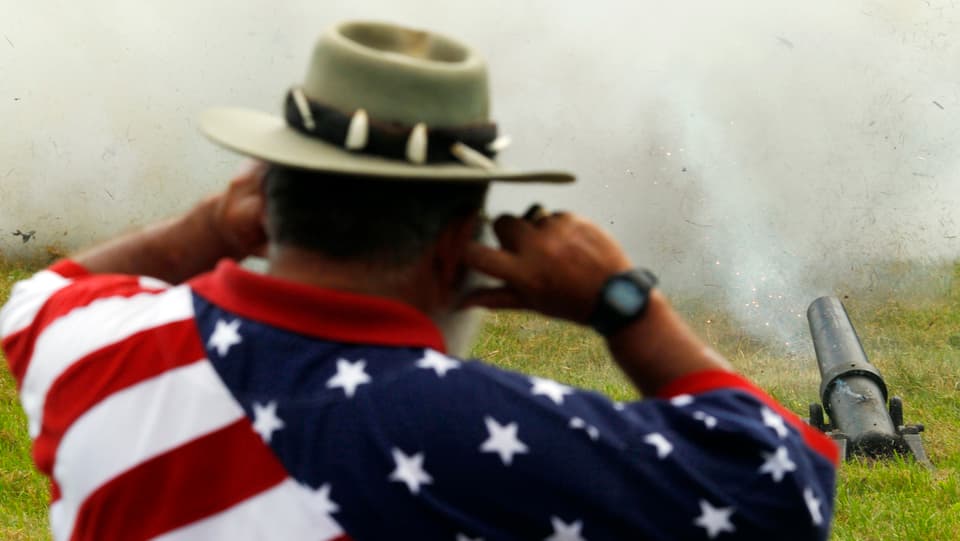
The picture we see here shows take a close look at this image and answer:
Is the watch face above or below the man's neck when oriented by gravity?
below

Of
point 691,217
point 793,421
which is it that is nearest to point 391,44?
point 793,421

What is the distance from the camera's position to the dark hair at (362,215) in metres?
1.80

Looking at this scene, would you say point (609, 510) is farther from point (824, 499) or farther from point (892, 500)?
point (892, 500)

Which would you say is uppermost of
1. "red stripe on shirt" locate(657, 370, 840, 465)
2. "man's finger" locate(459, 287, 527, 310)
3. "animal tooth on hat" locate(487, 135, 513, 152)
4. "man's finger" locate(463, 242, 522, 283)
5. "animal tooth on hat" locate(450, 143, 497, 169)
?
"animal tooth on hat" locate(450, 143, 497, 169)

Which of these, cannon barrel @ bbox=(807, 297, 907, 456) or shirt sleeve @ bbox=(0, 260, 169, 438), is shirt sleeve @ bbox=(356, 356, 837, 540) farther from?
cannon barrel @ bbox=(807, 297, 907, 456)

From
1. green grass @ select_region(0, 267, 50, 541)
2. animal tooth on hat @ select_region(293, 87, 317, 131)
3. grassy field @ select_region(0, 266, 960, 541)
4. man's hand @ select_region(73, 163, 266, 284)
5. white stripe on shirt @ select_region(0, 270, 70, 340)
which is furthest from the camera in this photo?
grassy field @ select_region(0, 266, 960, 541)

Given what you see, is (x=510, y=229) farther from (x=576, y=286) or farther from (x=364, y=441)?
(x=364, y=441)

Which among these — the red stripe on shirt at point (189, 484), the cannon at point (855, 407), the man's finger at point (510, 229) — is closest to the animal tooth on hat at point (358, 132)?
the man's finger at point (510, 229)

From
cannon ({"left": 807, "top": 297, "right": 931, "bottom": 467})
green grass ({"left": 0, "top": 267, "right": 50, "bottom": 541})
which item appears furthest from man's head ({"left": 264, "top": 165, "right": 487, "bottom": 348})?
cannon ({"left": 807, "top": 297, "right": 931, "bottom": 467})

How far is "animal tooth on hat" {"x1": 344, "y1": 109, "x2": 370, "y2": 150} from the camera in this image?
183 centimetres

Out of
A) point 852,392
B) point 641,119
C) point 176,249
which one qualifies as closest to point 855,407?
point 852,392

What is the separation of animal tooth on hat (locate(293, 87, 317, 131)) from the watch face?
0.45m

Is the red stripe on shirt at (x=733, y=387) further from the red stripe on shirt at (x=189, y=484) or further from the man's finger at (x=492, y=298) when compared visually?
the red stripe on shirt at (x=189, y=484)

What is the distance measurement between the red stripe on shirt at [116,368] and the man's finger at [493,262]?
367 mm
